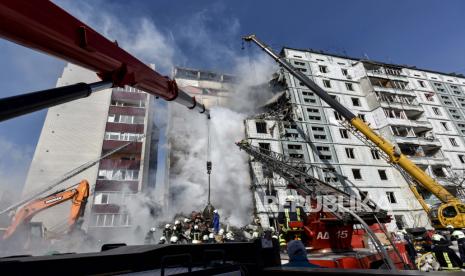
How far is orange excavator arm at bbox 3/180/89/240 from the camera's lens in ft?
47.8

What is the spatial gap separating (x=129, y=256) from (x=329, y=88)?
33031mm

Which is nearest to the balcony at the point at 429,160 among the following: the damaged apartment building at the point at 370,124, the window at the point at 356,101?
the damaged apartment building at the point at 370,124

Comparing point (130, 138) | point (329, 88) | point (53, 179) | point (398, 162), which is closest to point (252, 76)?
point (329, 88)

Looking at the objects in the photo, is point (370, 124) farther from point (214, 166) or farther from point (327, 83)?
point (214, 166)

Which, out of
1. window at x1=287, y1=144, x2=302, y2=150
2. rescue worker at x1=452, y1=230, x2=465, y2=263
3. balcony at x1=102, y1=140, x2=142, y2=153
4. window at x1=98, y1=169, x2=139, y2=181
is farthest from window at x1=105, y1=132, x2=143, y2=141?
rescue worker at x1=452, y1=230, x2=465, y2=263

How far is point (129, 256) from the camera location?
2693 millimetres

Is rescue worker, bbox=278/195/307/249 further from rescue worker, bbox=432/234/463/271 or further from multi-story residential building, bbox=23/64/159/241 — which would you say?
multi-story residential building, bbox=23/64/159/241

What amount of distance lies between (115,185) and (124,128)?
6676 millimetres

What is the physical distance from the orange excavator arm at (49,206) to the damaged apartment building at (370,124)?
13914 mm

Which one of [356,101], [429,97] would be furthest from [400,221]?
[429,97]

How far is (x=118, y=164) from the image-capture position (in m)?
22.8

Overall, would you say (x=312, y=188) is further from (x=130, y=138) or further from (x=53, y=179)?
(x=53, y=179)

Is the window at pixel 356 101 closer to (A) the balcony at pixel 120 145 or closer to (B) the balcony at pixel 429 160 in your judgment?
(B) the balcony at pixel 429 160

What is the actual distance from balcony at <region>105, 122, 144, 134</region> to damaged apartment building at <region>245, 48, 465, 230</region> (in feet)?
40.0
